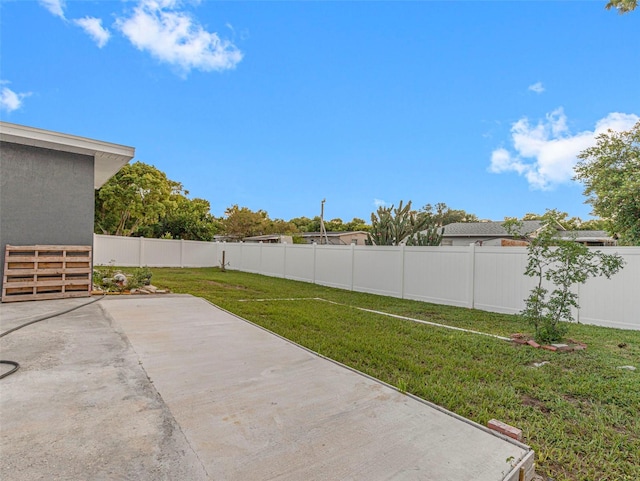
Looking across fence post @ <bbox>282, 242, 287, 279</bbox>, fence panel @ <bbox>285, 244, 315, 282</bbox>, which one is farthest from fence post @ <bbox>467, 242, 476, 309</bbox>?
fence post @ <bbox>282, 242, 287, 279</bbox>

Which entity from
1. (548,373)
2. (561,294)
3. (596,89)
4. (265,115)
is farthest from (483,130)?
(548,373)

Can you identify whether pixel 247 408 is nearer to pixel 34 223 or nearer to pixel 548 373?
pixel 548 373

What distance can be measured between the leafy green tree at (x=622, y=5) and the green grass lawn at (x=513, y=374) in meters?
6.57

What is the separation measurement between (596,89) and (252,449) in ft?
43.5

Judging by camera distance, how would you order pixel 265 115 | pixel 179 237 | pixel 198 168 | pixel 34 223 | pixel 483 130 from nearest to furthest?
pixel 34 223 → pixel 483 130 → pixel 265 115 → pixel 198 168 → pixel 179 237

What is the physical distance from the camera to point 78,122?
12453 mm

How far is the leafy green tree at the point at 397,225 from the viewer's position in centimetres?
1173

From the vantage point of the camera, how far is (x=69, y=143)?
6863 mm

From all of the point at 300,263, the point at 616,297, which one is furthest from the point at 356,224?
the point at 616,297

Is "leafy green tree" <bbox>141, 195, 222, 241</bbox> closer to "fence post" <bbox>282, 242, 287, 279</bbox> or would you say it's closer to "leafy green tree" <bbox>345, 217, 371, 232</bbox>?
"fence post" <bbox>282, 242, 287, 279</bbox>

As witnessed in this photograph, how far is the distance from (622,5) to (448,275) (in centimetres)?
668

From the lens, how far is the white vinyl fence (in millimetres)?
6059

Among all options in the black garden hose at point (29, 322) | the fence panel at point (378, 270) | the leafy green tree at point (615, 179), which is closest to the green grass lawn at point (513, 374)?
the black garden hose at point (29, 322)

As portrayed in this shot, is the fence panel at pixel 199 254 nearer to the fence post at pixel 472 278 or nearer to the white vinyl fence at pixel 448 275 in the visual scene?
the white vinyl fence at pixel 448 275
